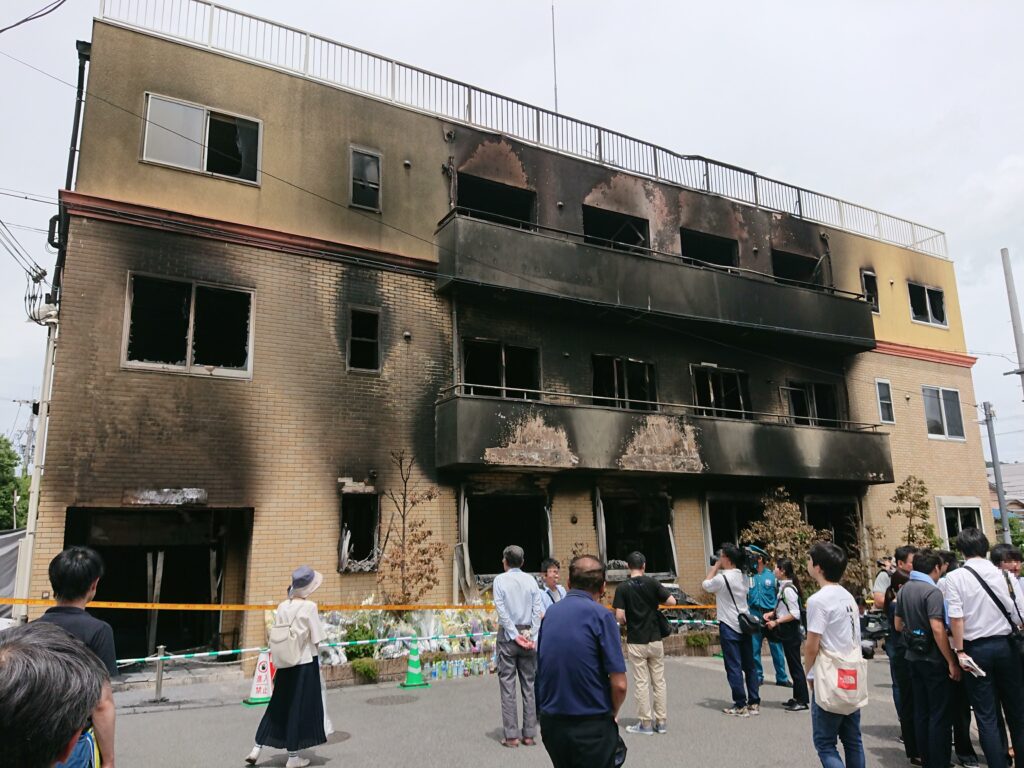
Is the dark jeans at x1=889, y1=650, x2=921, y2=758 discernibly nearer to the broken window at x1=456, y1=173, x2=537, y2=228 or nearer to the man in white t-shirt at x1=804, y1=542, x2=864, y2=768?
the man in white t-shirt at x1=804, y1=542, x2=864, y2=768

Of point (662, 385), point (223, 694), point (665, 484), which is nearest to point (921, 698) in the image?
point (223, 694)


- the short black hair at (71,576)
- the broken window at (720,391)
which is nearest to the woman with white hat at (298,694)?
the short black hair at (71,576)

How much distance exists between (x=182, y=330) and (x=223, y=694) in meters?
6.04

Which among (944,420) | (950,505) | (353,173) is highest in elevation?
(353,173)

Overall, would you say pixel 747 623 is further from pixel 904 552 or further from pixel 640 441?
pixel 640 441

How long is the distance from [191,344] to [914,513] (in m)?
17.7

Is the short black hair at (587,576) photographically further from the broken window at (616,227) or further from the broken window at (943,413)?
the broken window at (943,413)

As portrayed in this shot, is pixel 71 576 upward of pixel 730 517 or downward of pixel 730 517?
downward

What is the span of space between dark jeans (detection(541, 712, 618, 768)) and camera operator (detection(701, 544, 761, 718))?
4485 mm

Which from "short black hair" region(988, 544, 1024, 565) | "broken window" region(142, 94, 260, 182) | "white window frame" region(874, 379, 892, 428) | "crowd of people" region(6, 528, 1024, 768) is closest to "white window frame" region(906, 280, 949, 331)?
"white window frame" region(874, 379, 892, 428)

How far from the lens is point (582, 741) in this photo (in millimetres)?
4180

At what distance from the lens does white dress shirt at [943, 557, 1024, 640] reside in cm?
572

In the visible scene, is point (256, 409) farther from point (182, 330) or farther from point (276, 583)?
point (276, 583)

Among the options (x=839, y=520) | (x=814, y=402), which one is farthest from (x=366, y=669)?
(x=814, y=402)
